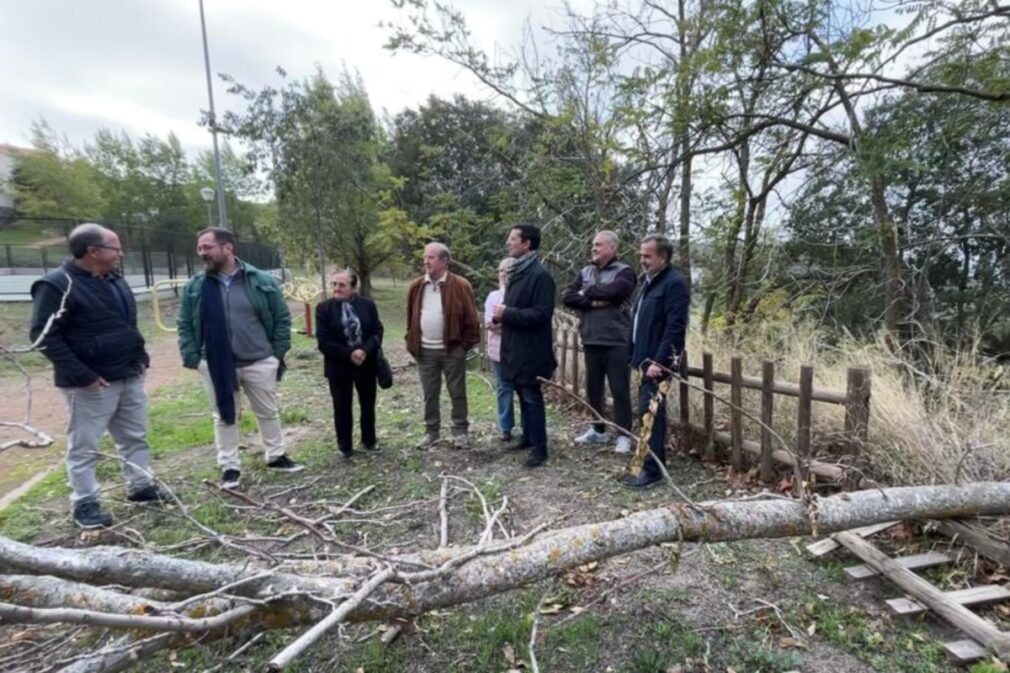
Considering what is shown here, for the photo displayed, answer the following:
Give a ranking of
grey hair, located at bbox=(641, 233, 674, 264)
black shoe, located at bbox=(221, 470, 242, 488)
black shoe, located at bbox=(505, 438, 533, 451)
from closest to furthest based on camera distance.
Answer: grey hair, located at bbox=(641, 233, 674, 264)
black shoe, located at bbox=(221, 470, 242, 488)
black shoe, located at bbox=(505, 438, 533, 451)

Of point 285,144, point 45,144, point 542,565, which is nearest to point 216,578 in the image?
point 542,565

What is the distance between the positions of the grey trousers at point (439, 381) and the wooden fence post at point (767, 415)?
2.29 meters

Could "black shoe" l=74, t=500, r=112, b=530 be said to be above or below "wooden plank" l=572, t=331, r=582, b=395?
below

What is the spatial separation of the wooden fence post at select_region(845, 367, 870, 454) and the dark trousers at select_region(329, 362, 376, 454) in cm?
338

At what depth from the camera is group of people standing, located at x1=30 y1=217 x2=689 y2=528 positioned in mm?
3383

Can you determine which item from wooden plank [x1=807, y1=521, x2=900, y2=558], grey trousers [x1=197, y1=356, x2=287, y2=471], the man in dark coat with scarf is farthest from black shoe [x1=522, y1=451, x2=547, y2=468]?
grey trousers [x1=197, y1=356, x2=287, y2=471]

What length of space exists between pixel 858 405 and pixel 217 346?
13.8 ft

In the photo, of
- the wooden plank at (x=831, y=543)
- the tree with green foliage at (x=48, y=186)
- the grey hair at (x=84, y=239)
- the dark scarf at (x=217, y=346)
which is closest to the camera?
the wooden plank at (x=831, y=543)

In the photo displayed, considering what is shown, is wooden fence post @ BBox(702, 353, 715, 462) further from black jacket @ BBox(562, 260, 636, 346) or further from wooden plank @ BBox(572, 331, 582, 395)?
wooden plank @ BBox(572, 331, 582, 395)

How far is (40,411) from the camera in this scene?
649cm

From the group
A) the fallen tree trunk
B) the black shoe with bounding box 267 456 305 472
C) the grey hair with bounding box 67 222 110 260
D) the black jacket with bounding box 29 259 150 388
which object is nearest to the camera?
the fallen tree trunk

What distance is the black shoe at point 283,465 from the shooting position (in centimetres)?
441

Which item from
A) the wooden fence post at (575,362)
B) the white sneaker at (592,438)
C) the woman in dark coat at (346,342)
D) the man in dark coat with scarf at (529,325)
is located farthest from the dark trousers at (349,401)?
the wooden fence post at (575,362)

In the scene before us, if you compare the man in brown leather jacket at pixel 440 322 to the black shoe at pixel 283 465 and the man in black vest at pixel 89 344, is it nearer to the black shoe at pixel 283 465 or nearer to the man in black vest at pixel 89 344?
the black shoe at pixel 283 465
